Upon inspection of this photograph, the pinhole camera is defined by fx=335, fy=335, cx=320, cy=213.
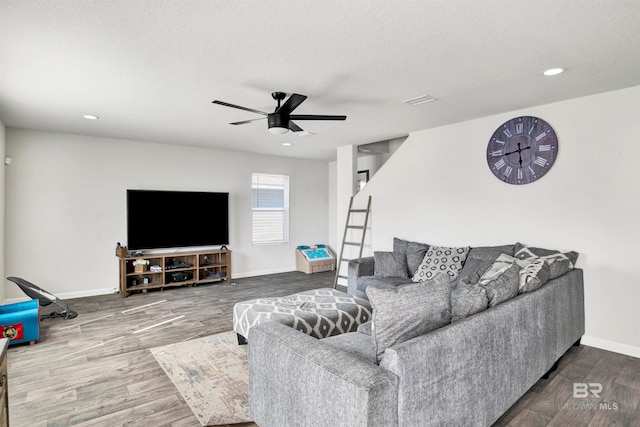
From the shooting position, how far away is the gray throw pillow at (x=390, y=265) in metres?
4.35

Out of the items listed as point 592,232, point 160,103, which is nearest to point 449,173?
point 592,232

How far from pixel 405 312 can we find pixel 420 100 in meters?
2.56

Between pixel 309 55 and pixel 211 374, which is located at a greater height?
pixel 309 55

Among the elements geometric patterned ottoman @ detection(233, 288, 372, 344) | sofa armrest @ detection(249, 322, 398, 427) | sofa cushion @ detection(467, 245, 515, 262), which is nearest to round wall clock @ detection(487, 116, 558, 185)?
sofa cushion @ detection(467, 245, 515, 262)

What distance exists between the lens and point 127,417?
2168 mm

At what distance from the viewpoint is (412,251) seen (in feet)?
14.9

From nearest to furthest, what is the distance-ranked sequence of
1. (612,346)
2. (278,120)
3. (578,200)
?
1. (278,120)
2. (612,346)
3. (578,200)

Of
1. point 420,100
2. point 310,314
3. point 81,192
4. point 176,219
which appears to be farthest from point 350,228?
point 81,192

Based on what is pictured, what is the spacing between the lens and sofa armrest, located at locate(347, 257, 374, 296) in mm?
4441

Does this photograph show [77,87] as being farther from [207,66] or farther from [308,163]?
[308,163]

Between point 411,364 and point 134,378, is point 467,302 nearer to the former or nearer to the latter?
point 411,364

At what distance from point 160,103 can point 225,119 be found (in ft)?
2.70

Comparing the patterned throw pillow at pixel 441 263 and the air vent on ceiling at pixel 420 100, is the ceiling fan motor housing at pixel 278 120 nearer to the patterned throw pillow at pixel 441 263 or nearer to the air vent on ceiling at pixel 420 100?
the air vent on ceiling at pixel 420 100

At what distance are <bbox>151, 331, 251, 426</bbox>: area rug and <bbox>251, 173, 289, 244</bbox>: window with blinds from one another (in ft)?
11.3
